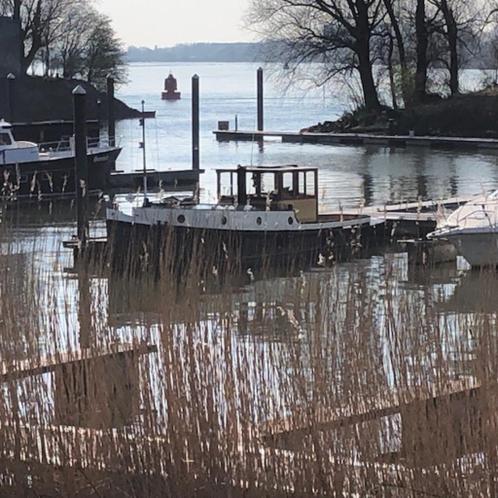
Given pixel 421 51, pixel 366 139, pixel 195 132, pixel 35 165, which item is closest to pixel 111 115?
pixel 195 132

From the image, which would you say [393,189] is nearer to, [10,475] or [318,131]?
[318,131]

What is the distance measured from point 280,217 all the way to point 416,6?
36486 mm

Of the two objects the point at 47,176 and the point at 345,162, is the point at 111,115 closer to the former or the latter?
the point at 345,162

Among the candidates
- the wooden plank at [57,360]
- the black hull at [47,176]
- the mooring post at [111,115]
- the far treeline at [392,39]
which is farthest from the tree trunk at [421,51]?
the wooden plank at [57,360]

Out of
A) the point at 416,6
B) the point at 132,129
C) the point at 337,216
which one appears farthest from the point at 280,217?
the point at 132,129

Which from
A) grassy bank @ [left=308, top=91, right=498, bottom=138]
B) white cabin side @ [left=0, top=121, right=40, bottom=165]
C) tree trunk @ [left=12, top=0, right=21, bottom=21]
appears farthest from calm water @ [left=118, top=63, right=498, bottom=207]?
tree trunk @ [left=12, top=0, right=21, bottom=21]

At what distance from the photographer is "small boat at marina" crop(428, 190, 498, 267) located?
800 inches

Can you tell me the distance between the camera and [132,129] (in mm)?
72062

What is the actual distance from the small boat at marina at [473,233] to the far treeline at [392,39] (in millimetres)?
35961

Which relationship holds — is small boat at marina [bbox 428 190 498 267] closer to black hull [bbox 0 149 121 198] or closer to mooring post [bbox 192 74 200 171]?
black hull [bbox 0 149 121 198]

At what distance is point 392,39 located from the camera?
2320 inches

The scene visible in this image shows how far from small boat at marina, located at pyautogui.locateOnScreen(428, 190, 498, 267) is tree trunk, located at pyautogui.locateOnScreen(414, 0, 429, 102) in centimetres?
3621

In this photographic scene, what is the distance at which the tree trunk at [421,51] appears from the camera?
56.4 m

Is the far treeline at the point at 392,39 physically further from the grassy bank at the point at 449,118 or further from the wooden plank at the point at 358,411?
the wooden plank at the point at 358,411
